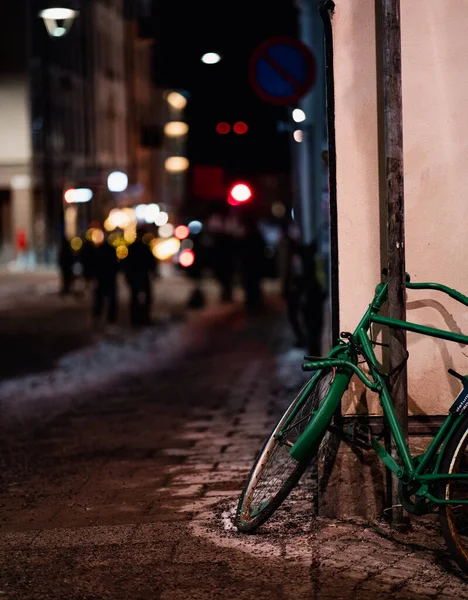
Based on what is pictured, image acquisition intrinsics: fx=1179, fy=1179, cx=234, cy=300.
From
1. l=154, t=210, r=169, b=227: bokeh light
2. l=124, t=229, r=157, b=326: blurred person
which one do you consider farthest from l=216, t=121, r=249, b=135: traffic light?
l=154, t=210, r=169, b=227: bokeh light

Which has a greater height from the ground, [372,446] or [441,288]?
[441,288]

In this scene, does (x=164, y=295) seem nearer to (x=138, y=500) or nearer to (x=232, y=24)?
(x=232, y=24)

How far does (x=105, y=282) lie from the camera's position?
75.7 ft

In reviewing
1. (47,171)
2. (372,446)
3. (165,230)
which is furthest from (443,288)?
(165,230)

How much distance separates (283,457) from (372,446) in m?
0.46

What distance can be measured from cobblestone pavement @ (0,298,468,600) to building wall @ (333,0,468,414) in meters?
0.89

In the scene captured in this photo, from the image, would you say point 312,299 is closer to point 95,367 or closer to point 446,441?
point 95,367

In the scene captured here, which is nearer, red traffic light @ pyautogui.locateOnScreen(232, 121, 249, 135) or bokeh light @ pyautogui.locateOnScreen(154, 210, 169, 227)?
red traffic light @ pyautogui.locateOnScreen(232, 121, 249, 135)

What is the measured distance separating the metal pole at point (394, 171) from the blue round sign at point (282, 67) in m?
3.62

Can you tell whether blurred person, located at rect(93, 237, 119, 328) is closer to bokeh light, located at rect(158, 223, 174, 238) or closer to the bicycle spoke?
the bicycle spoke

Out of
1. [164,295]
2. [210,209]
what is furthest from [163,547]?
[210,209]

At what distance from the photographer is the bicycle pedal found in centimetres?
608

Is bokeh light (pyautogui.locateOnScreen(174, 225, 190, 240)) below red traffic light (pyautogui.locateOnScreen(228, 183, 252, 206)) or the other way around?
below

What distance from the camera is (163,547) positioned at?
19.1 ft
